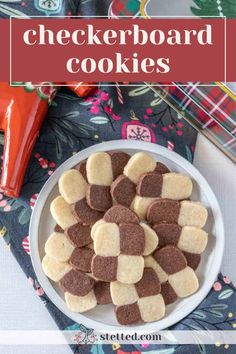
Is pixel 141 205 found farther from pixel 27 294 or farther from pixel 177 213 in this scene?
pixel 27 294

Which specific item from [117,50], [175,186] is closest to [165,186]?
[175,186]

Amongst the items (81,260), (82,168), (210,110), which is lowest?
(81,260)

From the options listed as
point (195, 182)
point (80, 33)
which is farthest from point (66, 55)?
point (195, 182)

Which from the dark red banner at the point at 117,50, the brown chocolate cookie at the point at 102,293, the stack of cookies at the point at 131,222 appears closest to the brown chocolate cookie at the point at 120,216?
the stack of cookies at the point at 131,222

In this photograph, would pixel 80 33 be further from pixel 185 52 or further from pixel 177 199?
pixel 177 199

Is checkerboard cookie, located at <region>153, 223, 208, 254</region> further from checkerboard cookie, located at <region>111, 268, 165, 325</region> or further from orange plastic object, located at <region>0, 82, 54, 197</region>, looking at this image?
orange plastic object, located at <region>0, 82, 54, 197</region>

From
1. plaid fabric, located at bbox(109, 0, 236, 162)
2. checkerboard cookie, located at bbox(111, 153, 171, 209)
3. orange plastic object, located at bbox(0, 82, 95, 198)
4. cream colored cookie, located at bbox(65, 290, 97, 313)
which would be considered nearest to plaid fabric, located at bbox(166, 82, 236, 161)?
plaid fabric, located at bbox(109, 0, 236, 162)

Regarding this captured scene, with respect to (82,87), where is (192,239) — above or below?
below
